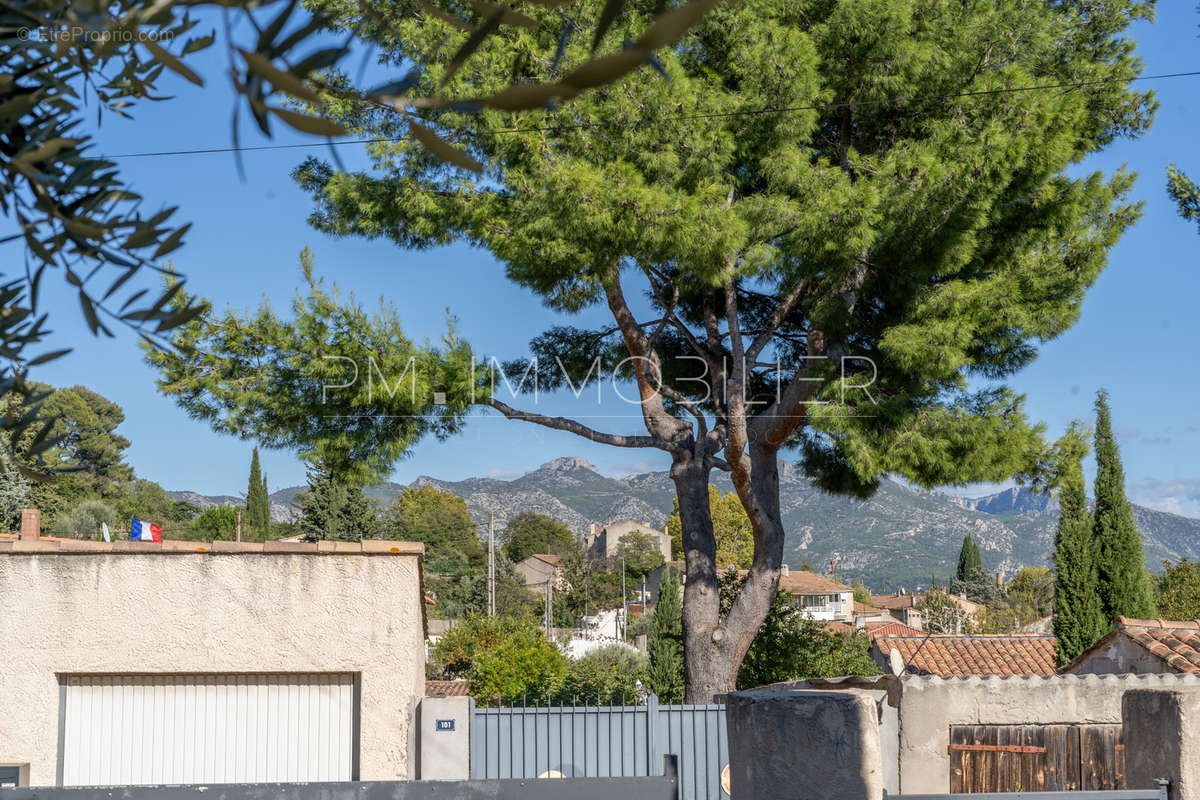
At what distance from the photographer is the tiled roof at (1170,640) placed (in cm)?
1200

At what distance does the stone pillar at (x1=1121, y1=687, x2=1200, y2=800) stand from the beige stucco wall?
522 cm

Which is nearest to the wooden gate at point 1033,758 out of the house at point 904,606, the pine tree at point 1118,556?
the pine tree at point 1118,556

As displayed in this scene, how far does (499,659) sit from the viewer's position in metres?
24.2

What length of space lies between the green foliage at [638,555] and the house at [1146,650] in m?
52.7

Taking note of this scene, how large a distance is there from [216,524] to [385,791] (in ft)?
174

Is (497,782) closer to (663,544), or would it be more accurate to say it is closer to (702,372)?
(702,372)

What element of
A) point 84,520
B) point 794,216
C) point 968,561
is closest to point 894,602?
point 968,561

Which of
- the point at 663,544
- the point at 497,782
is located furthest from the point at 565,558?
the point at 497,782

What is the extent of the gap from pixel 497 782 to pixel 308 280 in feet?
25.9

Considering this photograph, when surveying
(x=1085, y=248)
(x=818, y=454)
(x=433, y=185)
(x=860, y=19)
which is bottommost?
(x=818, y=454)

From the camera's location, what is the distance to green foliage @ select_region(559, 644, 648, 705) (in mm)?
17188

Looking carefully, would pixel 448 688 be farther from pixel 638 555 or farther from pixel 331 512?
pixel 638 555

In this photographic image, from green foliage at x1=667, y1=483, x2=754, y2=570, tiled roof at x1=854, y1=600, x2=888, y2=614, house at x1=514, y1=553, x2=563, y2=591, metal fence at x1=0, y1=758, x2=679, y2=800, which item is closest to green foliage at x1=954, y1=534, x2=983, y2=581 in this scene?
tiled roof at x1=854, y1=600, x2=888, y2=614

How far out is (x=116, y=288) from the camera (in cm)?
145
